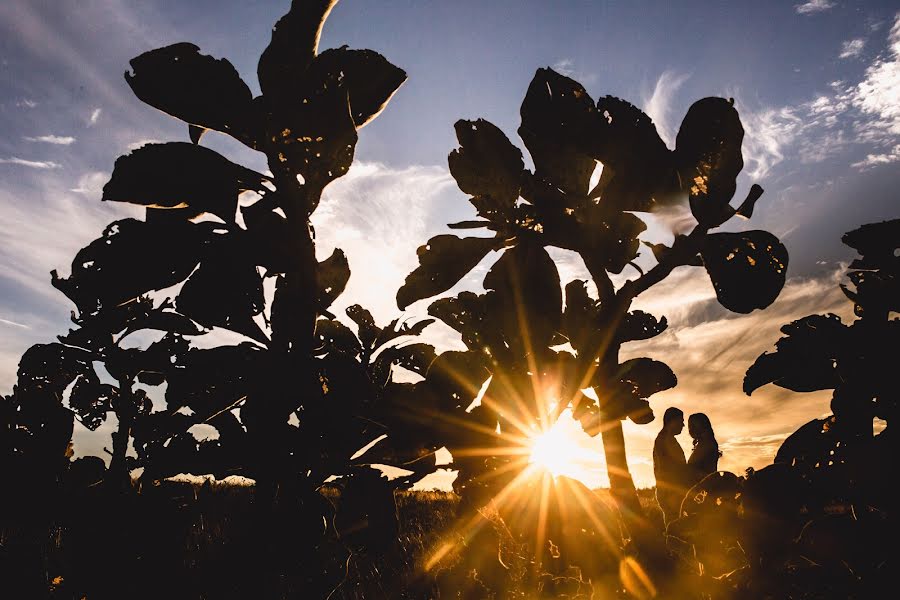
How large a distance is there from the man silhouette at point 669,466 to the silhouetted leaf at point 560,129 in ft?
1.56

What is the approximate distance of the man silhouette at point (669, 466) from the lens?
0.86m

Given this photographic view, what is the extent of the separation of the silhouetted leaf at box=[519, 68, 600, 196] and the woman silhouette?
514 mm

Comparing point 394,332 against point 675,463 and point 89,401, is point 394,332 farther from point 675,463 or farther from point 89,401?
point 89,401

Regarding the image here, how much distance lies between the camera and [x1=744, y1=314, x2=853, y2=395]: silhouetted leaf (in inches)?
42.8

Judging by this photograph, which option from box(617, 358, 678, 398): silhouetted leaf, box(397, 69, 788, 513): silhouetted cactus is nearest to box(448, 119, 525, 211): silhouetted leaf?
box(397, 69, 788, 513): silhouetted cactus

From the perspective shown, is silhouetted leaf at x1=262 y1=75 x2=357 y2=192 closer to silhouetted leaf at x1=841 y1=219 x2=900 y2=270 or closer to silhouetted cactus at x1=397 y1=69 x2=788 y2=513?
silhouetted cactus at x1=397 y1=69 x2=788 y2=513

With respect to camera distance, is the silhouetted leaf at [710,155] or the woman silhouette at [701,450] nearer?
the silhouetted leaf at [710,155]

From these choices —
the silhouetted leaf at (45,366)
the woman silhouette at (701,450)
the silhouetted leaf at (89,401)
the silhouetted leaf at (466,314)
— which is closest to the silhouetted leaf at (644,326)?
the woman silhouette at (701,450)

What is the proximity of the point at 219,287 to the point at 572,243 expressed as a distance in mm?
704

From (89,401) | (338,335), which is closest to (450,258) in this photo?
(338,335)

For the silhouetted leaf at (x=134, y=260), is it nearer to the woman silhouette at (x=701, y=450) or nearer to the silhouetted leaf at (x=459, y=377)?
the silhouetted leaf at (x=459, y=377)

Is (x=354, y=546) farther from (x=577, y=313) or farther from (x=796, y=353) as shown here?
(x=796, y=353)

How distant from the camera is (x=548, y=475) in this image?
2.60 feet

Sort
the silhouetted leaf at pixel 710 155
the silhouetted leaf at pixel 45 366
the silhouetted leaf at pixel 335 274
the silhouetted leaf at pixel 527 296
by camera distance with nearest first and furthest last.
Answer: the silhouetted leaf at pixel 710 155
the silhouetted leaf at pixel 527 296
the silhouetted leaf at pixel 335 274
the silhouetted leaf at pixel 45 366
